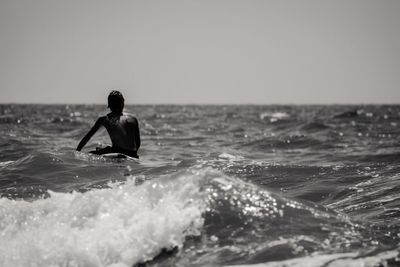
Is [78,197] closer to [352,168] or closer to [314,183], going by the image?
[314,183]

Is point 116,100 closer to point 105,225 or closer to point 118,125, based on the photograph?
point 118,125

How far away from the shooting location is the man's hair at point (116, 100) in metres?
8.06

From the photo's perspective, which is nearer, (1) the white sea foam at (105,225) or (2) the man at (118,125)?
(1) the white sea foam at (105,225)

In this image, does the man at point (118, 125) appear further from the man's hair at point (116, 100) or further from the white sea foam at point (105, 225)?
the white sea foam at point (105, 225)

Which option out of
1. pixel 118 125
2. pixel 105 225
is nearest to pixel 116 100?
pixel 118 125

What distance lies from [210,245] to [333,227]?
1047 millimetres

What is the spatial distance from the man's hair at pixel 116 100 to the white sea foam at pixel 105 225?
331cm

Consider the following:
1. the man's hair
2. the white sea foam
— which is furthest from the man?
the white sea foam

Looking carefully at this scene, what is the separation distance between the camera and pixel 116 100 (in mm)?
8117

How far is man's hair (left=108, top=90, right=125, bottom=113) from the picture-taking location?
806 cm

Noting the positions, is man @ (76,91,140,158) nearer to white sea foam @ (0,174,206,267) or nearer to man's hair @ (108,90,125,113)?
man's hair @ (108,90,125,113)

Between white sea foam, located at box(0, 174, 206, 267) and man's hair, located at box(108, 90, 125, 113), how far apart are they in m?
3.31

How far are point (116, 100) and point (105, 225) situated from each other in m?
4.20

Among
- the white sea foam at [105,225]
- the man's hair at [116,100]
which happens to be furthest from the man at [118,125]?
the white sea foam at [105,225]
